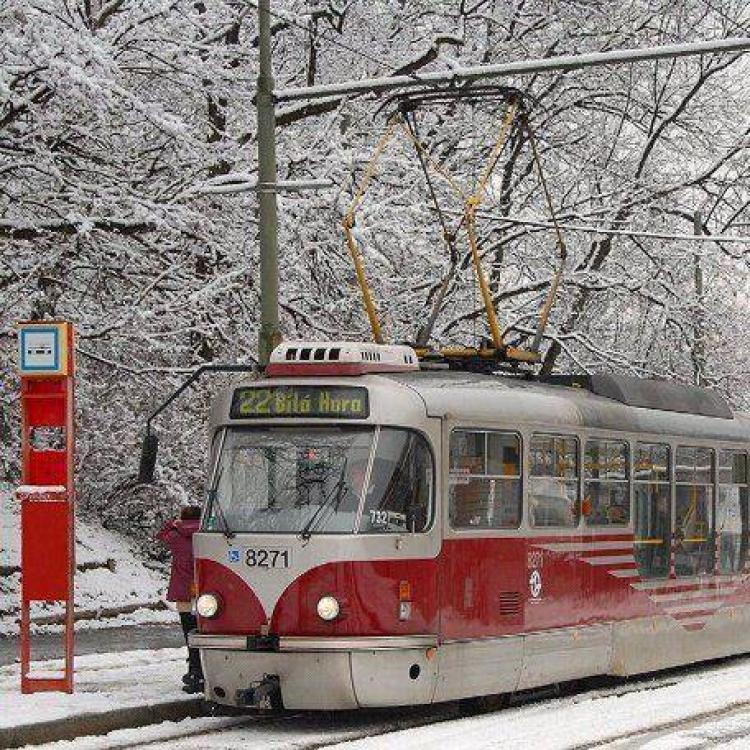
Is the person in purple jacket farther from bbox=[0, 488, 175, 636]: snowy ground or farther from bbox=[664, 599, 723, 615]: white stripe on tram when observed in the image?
bbox=[0, 488, 175, 636]: snowy ground

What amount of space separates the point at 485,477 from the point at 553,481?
1.18 meters

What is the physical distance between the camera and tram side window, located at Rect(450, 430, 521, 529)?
15.1 metres

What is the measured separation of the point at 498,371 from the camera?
56.0ft

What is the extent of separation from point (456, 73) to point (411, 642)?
19.4 ft

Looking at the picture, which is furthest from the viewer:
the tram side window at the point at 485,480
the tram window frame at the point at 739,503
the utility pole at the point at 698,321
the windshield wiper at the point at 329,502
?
the utility pole at the point at 698,321

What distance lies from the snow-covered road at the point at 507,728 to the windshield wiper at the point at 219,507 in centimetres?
143

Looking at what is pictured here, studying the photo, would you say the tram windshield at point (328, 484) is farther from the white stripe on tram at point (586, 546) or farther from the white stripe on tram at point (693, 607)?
the white stripe on tram at point (693, 607)

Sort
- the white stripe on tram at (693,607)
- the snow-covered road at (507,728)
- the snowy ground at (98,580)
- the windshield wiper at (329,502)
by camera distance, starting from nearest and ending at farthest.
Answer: the snow-covered road at (507,728)
the windshield wiper at (329,502)
the white stripe on tram at (693,607)
the snowy ground at (98,580)

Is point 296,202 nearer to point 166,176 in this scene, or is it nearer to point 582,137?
point 166,176

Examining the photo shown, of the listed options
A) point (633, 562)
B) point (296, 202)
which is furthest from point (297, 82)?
point (633, 562)

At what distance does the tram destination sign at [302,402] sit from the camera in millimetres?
14672

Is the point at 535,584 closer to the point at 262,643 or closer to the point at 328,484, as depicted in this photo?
the point at 328,484

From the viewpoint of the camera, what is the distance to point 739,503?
67.8 ft

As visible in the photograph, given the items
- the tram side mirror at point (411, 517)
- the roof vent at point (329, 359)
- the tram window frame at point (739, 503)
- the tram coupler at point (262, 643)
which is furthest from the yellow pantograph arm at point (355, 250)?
the tram window frame at point (739, 503)
